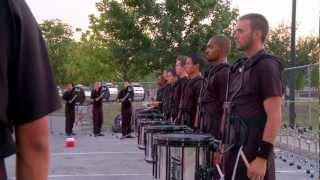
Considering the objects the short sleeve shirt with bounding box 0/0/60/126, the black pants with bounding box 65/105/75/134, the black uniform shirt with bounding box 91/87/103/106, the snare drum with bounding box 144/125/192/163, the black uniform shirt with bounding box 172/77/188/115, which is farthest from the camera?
the black uniform shirt with bounding box 91/87/103/106

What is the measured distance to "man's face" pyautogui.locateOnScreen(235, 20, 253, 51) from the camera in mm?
5242

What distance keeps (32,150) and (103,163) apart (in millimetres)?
12139

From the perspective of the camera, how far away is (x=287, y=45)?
31.6 m

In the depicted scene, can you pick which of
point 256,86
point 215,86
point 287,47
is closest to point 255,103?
point 256,86

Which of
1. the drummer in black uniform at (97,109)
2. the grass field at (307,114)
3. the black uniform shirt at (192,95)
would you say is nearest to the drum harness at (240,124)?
the black uniform shirt at (192,95)

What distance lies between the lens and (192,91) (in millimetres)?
10086

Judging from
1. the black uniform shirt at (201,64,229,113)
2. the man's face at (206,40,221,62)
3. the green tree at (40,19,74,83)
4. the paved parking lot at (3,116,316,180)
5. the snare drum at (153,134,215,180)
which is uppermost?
the green tree at (40,19,74,83)

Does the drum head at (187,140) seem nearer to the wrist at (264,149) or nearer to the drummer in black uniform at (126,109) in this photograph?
the wrist at (264,149)

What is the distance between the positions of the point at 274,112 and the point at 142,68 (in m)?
21.2

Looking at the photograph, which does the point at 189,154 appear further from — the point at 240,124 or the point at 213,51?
the point at 213,51

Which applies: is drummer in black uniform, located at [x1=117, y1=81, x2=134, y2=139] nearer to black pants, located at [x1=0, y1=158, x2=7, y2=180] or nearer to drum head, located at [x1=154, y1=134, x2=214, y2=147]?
drum head, located at [x1=154, y1=134, x2=214, y2=147]

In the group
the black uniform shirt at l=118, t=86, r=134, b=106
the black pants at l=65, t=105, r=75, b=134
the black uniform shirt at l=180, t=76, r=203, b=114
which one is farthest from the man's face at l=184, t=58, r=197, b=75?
the black pants at l=65, t=105, r=75, b=134

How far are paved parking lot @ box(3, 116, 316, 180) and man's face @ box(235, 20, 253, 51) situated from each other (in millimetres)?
6527

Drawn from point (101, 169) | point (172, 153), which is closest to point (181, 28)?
point (101, 169)
